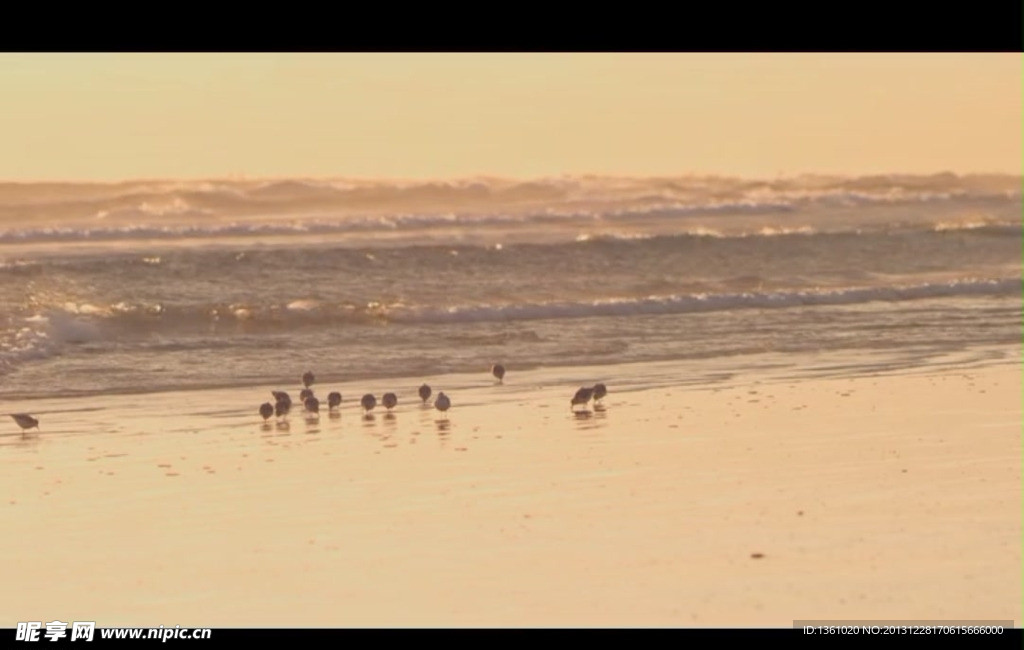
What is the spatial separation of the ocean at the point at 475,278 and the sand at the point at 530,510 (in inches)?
103

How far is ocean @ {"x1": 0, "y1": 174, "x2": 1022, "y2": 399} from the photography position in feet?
54.6

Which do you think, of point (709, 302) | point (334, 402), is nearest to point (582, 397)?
point (334, 402)

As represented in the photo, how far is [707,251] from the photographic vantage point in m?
28.0

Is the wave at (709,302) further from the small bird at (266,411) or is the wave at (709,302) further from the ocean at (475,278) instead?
the small bird at (266,411)

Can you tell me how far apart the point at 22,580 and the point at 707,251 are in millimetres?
20680

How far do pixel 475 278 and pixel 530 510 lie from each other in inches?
578

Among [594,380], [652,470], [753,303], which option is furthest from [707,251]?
[652,470]

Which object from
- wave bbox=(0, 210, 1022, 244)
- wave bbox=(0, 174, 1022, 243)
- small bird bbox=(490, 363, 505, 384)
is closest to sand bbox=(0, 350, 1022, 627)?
small bird bbox=(490, 363, 505, 384)

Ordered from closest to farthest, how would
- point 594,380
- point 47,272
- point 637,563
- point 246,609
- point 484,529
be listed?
1. point 246,609
2. point 637,563
3. point 484,529
4. point 594,380
5. point 47,272

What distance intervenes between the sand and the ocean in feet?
8.59

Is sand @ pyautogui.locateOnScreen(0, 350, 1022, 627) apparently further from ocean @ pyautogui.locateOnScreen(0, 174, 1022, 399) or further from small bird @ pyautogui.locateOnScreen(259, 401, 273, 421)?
ocean @ pyautogui.locateOnScreen(0, 174, 1022, 399)

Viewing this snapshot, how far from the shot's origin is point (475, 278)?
23.8 m

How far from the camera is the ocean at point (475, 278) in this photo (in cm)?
1664

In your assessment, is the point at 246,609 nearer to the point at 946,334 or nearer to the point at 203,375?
the point at 203,375
